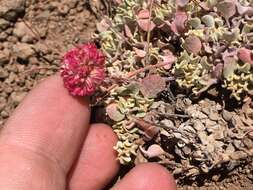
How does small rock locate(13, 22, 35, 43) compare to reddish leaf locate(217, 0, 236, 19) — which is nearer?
reddish leaf locate(217, 0, 236, 19)

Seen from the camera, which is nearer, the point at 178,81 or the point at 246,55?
the point at 246,55

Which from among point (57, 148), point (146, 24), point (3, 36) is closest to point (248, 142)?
point (146, 24)

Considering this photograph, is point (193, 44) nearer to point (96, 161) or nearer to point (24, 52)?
point (96, 161)

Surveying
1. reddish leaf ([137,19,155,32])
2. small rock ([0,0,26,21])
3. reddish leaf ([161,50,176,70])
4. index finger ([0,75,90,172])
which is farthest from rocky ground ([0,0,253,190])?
reddish leaf ([161,50,176,70])

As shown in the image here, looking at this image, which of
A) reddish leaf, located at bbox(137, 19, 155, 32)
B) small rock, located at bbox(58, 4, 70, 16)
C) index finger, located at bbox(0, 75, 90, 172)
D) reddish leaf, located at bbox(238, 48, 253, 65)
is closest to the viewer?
reddish leaf, located at bbox(238, 48, 253, 65)

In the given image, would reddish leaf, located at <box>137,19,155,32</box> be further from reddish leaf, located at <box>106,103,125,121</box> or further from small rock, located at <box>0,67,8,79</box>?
small rock, located at <box>0,67,8,79</box>

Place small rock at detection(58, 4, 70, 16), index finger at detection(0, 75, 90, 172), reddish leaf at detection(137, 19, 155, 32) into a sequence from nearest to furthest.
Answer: index finger at detection(0, 75, 90, 172) → reddish leaf at detection(137, 19, 155, 32) → small rock at detection(58, 4, 70, 16)

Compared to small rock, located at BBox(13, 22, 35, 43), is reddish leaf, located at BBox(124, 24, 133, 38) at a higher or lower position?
higher
